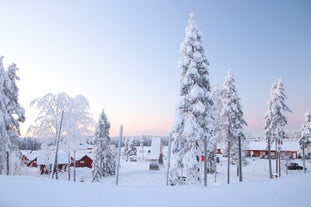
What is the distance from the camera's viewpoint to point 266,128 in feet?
137

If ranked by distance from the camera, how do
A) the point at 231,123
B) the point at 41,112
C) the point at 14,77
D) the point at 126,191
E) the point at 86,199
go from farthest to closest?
the point at 231,123 → the point at 14,77 → the point at 41,112 → the point at 126,191 → the point at 86,199

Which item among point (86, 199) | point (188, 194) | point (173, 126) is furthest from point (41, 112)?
point (188, 194)

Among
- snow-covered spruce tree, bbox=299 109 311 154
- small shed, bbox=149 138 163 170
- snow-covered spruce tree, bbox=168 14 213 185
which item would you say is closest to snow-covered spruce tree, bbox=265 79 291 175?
snow-covered spruce tree, bbox=299 109 311 154

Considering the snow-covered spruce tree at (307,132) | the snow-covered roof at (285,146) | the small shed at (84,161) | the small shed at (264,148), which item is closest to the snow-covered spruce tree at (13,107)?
the small shed at (84,161)

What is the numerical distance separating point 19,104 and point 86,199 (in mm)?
25638

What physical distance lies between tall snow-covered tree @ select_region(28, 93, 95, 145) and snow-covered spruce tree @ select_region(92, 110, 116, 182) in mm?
18182

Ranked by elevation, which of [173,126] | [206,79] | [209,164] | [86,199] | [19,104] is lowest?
[209,164]

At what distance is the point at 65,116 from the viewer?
85.2 ft

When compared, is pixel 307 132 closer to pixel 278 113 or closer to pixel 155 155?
pixel 278 113

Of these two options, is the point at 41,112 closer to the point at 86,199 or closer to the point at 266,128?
the point at 86,199

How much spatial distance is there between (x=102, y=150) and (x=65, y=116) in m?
22.6

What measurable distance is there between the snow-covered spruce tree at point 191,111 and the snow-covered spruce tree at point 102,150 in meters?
27.6

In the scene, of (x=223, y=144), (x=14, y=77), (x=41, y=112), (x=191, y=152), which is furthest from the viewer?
(x=223, y=144)

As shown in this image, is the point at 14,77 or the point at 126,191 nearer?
the point at 126,191
